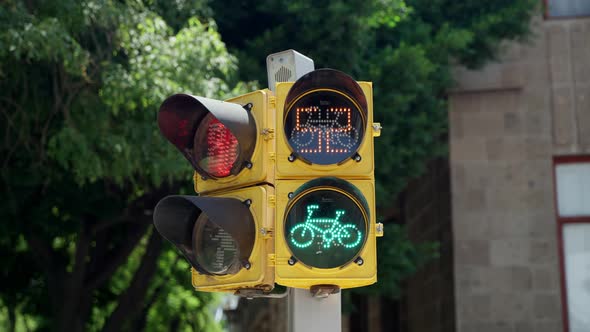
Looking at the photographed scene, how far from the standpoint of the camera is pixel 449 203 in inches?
642

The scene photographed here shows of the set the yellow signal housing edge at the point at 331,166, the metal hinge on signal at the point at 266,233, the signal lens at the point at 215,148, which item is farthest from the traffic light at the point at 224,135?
the metal hinge on signal at the point at 266,233

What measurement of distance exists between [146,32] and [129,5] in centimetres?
34

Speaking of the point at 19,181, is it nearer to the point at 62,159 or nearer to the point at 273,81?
the point at 62,159

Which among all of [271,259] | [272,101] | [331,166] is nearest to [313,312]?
[271,259]

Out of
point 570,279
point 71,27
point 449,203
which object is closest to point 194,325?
point 449,203

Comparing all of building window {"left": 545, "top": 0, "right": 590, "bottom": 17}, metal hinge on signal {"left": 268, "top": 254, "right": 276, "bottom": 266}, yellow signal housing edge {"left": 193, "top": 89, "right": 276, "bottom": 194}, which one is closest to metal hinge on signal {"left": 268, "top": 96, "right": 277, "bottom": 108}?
yellow signal housing edge {"left": 193, "top": 89, "right": 276, "bottom": 194}

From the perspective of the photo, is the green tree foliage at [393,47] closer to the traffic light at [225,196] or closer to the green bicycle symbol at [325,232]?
the traffic light at [225,196]

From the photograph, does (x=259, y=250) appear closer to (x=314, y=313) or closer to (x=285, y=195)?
(x=285, y=195)

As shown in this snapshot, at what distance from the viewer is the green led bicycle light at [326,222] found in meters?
4.48

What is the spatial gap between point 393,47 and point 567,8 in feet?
10.9

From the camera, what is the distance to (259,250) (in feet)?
15.1

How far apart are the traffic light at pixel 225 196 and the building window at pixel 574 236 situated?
11.4m

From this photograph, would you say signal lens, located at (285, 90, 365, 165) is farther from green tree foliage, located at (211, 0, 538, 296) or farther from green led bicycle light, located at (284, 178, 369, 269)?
green tree foliage, located at (211, 0, 538, 296)

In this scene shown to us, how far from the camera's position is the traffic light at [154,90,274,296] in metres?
4.63
